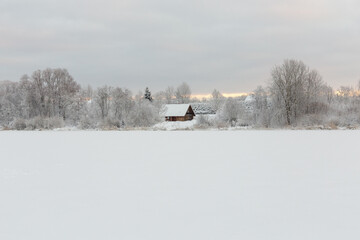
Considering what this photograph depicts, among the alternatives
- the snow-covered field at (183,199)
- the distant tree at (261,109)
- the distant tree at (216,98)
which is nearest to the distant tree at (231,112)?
the distant tree at (261,109)

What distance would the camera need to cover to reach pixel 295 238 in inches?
137

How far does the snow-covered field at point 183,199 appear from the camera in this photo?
3.75 metres

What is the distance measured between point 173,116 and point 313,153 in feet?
146

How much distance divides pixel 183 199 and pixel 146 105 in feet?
100

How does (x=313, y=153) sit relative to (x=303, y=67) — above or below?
below

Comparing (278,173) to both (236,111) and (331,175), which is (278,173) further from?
(236,111)

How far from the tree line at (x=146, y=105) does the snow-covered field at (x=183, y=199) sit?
16.3 meters

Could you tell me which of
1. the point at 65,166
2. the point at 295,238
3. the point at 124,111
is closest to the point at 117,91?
the point at 124,111

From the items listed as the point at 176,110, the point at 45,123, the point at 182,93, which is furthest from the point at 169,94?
the point at 45,123

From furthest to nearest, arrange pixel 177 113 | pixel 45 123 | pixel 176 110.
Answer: pixel 176 110
pixel 177 113
pixel 45 123

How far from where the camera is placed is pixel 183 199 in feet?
16.6

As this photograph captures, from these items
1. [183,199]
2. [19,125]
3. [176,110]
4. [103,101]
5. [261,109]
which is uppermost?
[103,101]

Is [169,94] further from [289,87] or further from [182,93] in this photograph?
[289,87]

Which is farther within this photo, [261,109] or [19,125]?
[261,109]
